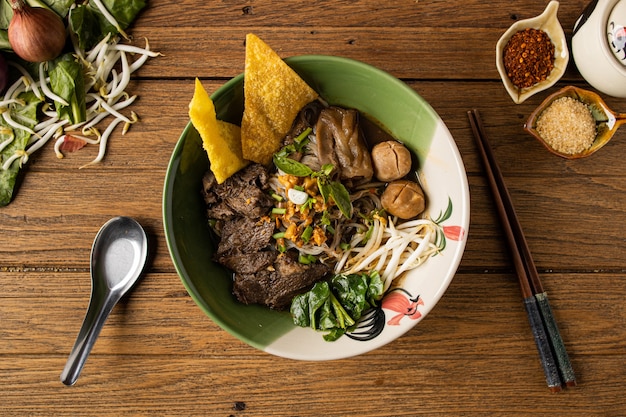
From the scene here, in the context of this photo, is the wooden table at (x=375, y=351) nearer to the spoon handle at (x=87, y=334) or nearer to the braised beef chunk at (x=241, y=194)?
the spoon handle at (x=87, y=334)

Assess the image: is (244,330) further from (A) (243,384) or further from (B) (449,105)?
(B) (449,105)

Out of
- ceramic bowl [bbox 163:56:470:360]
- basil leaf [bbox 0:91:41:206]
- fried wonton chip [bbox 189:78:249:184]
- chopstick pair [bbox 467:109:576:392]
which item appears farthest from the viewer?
basil leaf [bbox 0:91:41:206]

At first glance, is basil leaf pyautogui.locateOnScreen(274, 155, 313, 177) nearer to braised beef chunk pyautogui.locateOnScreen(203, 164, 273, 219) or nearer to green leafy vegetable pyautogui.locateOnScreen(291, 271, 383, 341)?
braised beef chunk pyautogui.locateOnScreen(203, 164, 273, 219)

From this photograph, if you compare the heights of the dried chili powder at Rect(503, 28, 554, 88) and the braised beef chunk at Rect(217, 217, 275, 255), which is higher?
the dried chili powder at Rect(503, 28, 554, 88)

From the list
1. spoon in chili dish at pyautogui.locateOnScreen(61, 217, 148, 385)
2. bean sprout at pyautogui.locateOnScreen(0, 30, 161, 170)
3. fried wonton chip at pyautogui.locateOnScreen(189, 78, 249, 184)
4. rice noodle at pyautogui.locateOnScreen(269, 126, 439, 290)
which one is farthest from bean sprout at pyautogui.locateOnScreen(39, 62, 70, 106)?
rice noodle at pyautogui.locateOnScreen(269, 126, 439, 290)

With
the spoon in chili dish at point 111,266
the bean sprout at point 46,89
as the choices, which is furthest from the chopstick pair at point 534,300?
the bean sprout at point 46,89

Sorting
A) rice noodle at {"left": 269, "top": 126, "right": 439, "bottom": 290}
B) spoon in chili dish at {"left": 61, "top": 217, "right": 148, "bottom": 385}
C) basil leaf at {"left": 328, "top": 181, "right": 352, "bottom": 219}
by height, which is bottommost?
spoon in chili dish at {"left": 61, "top": 217, "right": 148, "bottom": 385}

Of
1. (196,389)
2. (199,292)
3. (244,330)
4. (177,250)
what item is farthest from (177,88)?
(196,389)
